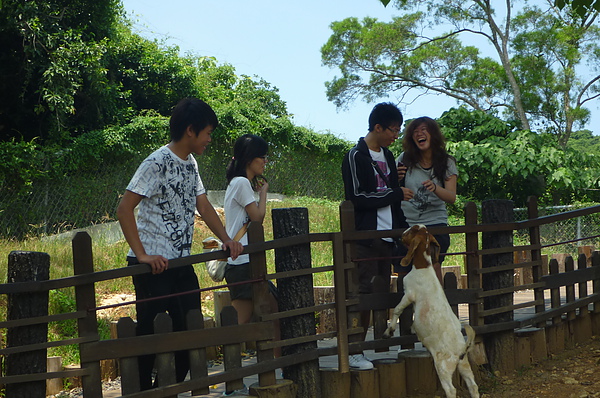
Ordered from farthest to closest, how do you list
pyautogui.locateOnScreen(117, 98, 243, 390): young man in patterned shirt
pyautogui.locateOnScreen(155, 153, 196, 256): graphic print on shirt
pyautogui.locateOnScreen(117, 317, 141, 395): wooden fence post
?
pyautogui.locateOnScreen(155, 153, 196, 256): graphic print on shirt, pyautogui.locateOnScreen(117, 98, 243, 390): young man in patterned shirt, pyautogui.locateOnScreen(117, 317, 141, 395): wooden fence post

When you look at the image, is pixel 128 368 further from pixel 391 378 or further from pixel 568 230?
pixel 568 230

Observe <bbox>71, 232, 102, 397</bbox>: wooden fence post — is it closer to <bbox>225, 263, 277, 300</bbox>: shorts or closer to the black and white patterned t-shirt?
the black and white patterned t-shirt

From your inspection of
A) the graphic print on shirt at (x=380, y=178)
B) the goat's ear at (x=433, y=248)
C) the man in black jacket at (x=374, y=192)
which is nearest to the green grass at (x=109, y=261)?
the man in black jacket at (x=374, y=192)

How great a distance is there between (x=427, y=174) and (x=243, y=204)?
1.57 m

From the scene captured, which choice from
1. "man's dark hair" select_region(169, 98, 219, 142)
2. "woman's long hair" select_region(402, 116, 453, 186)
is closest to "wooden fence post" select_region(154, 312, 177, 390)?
"man's dark hair" select_region(169, 98, 219, 142)

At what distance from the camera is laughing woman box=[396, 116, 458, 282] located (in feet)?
18.0

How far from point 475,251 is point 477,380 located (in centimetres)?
102

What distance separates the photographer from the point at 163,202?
404cm

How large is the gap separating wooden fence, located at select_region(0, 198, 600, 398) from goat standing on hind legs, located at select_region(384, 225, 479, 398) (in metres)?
0.34

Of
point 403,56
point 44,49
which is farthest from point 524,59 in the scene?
point 44,49

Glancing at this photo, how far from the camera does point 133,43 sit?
22.5m

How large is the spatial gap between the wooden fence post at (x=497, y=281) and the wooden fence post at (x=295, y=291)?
184 cm

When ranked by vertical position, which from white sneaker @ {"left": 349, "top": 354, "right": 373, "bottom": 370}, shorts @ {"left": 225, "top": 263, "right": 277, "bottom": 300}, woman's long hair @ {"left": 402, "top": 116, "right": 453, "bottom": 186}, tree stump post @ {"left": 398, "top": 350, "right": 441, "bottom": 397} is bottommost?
tree stump post @ {"left": 398, "top": 350, "right": 441, "bottom": 397}

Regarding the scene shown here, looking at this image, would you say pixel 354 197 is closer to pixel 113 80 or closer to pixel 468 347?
pixel 468 347
